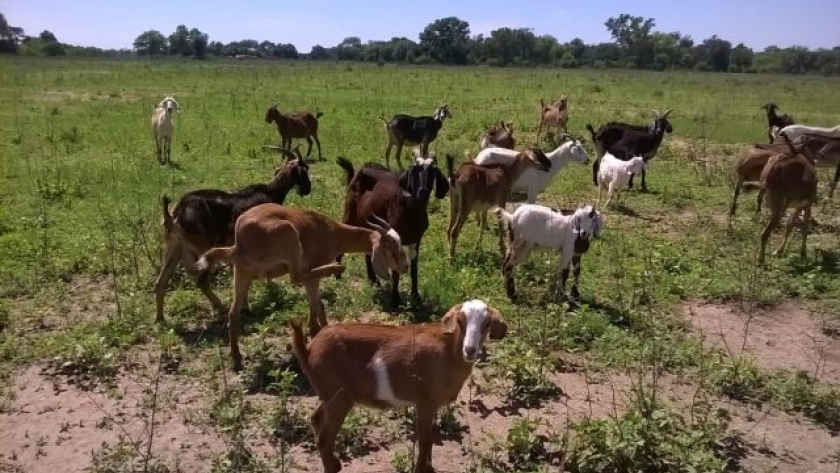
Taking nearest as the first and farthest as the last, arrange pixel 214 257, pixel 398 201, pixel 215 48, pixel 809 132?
pixel 214 257
pixel 398 201
pixel 809 132
pixel 215 48

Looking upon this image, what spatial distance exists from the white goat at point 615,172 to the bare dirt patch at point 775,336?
14.2 ft

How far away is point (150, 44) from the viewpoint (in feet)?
377

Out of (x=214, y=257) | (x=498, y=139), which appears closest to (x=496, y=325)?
(x=214, y=257)

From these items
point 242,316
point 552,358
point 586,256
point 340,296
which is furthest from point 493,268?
point 242,316

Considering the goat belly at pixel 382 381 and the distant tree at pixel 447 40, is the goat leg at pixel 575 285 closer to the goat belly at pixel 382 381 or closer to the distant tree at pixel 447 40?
the goat belly at pixel 382 381

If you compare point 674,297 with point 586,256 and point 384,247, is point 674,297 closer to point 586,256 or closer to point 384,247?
point 586,256

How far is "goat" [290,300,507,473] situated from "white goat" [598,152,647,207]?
799cm

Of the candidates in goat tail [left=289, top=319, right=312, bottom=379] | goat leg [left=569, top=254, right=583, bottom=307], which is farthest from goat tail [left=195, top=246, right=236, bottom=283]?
goat leg [left=569, top=254, right=583, bottom=307]

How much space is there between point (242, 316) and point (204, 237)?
0.94 metres

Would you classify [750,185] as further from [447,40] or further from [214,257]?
[447,40]

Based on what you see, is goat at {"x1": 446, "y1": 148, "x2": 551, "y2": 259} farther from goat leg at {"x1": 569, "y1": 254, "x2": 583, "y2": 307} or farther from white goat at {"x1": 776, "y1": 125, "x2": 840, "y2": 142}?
white goat at {"x1": 776, "y1": 125, "x2": 840, "y2": 142}

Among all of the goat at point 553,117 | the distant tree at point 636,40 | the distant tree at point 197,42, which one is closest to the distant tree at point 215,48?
the distant tree at point 197,42

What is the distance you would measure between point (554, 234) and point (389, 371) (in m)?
3.77

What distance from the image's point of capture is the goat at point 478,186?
9484 millimetres
